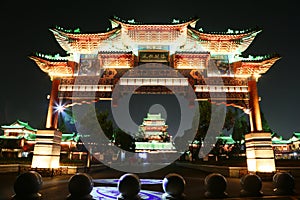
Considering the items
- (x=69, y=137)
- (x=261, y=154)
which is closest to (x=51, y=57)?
(x=261, y=154)

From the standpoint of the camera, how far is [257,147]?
568 inches

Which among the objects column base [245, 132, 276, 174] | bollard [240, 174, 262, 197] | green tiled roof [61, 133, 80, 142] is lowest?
bollard [240, 174, 262, 197]

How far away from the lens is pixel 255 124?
49.4ft

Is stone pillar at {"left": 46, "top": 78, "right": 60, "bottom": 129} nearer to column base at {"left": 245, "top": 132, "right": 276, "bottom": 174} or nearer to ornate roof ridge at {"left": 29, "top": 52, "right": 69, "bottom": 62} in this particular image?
ornate roof ridge at {"left": 29, "top": 52, "right": 69, "bottom": 62}

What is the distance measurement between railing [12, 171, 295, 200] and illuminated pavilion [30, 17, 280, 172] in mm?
8273

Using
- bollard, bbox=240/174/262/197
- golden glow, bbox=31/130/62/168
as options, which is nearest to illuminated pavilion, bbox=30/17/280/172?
golden glow, bbox=31/130/62/168

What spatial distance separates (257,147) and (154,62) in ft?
31.1

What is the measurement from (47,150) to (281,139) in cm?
5662

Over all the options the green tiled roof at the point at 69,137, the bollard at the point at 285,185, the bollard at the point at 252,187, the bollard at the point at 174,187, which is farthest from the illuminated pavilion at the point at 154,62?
the green tiled roof at the point at 69,137

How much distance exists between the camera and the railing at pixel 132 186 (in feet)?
22.2

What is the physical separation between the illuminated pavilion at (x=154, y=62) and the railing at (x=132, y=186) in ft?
27.1

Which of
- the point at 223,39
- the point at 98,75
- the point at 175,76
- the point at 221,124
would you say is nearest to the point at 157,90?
the point at 175,76

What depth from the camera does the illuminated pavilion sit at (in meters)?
15.8

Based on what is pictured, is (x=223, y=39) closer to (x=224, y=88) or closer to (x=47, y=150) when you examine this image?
(x=224, y=88)
